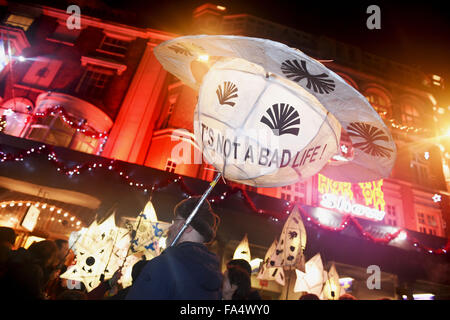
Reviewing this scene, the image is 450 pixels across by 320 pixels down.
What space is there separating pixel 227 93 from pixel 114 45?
1706cm

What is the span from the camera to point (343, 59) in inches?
695

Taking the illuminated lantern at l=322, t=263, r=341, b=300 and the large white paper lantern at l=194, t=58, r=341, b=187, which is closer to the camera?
the large white paper lantern at l=194, t=58, r=341, b=187

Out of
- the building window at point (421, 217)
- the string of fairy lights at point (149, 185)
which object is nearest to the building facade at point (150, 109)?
the building window at point (421, 217)

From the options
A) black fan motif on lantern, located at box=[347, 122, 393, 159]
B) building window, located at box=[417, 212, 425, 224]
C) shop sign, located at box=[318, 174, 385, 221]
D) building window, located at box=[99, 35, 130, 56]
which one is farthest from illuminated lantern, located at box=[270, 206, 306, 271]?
building window, located at box=[99, 35, 130, 56]

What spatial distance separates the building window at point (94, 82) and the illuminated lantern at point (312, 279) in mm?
14285

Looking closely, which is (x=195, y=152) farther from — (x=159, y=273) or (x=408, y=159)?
(x=408, y=159)

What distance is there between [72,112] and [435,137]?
2445 cm

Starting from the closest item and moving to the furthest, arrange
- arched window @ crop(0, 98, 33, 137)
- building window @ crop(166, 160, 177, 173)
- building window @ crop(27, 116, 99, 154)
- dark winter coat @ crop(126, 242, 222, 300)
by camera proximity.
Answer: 1. dark winter coat @ crop(126, 242, 222, 300)
2. building window @ crop(27, 116, 99, 154)
3. arched window @ crop(0, 98, 33, 137)
4. building window @ crop(166, 160, 177, 173)

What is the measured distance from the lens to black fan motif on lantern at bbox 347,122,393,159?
2.45m

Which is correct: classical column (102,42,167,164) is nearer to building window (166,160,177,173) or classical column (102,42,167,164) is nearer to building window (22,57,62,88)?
building window (166,160,177,173)

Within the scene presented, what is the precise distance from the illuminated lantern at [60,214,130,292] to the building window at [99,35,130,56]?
45.8 ft

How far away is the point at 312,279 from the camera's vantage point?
648 centimetres

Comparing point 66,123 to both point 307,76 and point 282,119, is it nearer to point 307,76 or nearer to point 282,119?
point 282,119

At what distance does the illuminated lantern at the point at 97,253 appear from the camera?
470 centimetres
